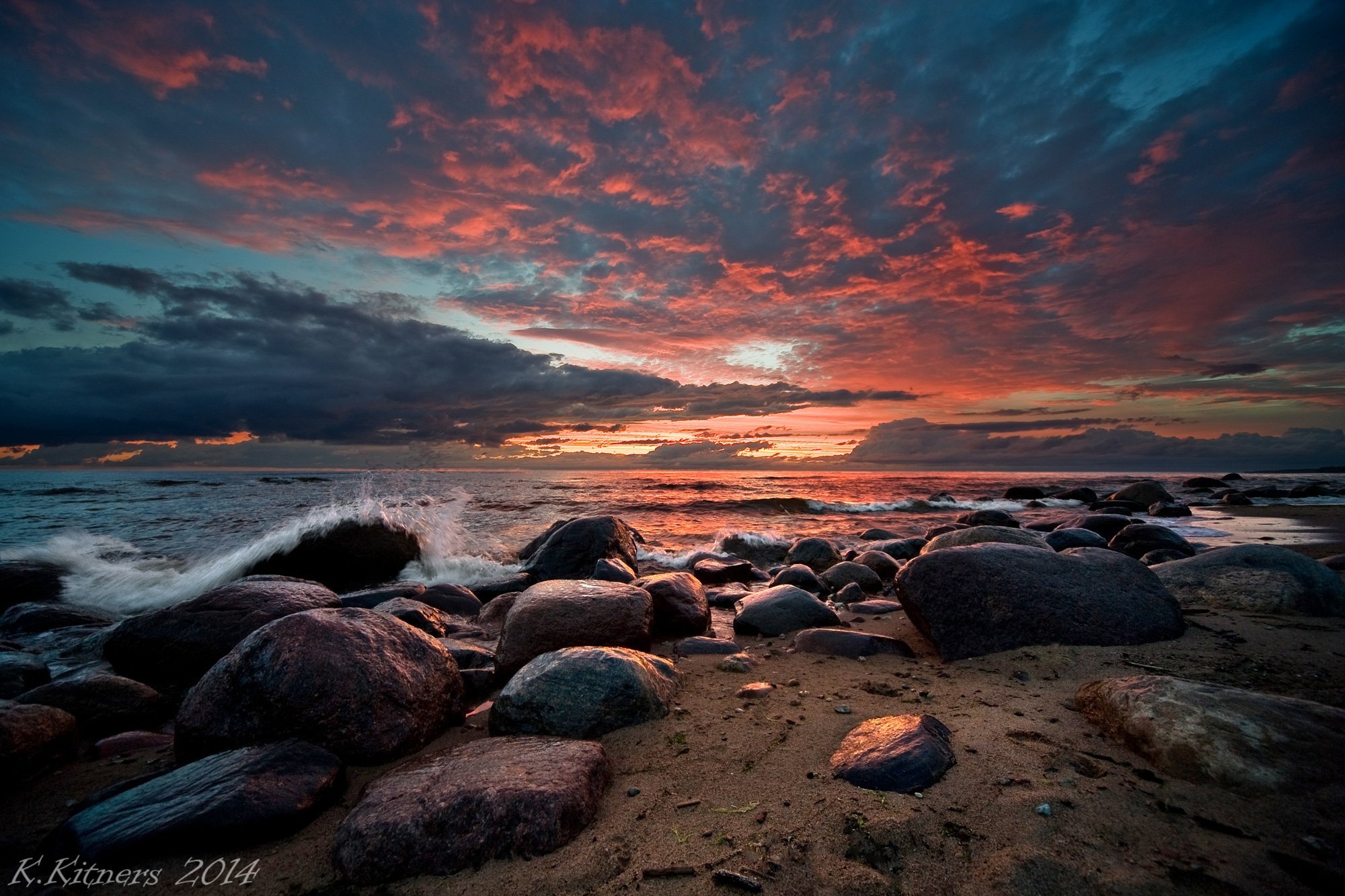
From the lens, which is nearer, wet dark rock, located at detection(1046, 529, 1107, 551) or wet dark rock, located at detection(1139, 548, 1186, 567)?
wet dark rock, located at detection(1139, 548, 1186, 567)

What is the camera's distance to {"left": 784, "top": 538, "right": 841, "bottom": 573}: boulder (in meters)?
10.4

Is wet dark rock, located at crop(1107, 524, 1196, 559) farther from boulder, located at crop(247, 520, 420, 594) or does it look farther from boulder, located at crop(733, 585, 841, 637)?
boulder, located at crop(247, 520, 420, 594)

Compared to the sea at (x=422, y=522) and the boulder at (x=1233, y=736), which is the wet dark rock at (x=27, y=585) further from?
the boulder at (x=1233, y=736)

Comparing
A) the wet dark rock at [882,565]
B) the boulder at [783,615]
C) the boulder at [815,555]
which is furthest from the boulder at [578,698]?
the boulder at [815,555]

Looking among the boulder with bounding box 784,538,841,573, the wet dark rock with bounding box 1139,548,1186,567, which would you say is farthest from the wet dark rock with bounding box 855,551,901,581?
the wet dark rock with bounding box 1139,548,1186,567

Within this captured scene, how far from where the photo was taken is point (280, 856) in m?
2.26

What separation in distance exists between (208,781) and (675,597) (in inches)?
148

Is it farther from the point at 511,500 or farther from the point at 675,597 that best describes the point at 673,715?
the point at 511,500

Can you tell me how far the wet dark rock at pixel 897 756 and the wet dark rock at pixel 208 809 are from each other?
8.31 ft

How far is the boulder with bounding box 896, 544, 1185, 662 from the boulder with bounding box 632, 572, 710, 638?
80.6 inches

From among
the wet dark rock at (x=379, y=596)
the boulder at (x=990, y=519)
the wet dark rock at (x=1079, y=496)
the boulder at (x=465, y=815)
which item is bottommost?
the wet dark rock at (x=1079, y=496)

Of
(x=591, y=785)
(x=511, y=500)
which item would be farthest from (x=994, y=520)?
(x=511, y=500)

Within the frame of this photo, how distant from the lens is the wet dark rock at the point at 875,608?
20.2ft

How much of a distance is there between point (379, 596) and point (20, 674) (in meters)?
3.35
